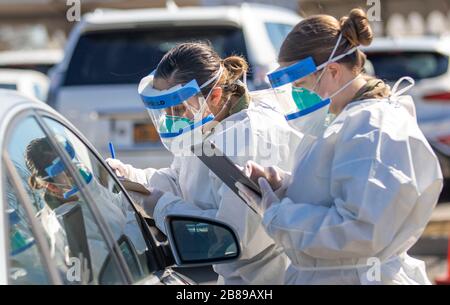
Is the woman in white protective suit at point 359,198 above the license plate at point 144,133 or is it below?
above

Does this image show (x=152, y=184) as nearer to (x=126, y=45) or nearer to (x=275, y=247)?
(x=275, y=247)

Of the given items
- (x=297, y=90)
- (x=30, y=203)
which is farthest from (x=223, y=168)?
(x=30, y=203)

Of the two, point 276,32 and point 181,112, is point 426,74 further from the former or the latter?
point 181,112

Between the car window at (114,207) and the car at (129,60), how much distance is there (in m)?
4.41

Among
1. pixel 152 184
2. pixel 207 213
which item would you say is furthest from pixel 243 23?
pixel 207 213

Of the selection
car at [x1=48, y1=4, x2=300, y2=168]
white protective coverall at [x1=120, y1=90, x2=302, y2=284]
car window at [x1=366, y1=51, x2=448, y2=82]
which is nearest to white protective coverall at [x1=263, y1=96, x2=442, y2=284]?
white protective coverall at [x1=120, y1=90, x2=302, y2=284]

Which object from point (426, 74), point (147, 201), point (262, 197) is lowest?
point (426, 74)

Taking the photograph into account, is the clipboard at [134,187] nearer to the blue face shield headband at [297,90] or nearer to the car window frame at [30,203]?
Result: the blue face shield headband at [297,90]

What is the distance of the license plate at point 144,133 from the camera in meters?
8.06

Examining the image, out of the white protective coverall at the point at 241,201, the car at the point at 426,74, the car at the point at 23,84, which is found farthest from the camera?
the car at the point at 23,84

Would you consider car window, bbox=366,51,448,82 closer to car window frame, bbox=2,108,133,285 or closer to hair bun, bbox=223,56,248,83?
hair bun, bbox=223,56,248,83

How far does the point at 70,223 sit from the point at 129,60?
18.3ft

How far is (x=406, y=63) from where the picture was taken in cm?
1363

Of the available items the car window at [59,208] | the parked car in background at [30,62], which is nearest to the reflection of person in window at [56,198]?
the car window at [59,208]
